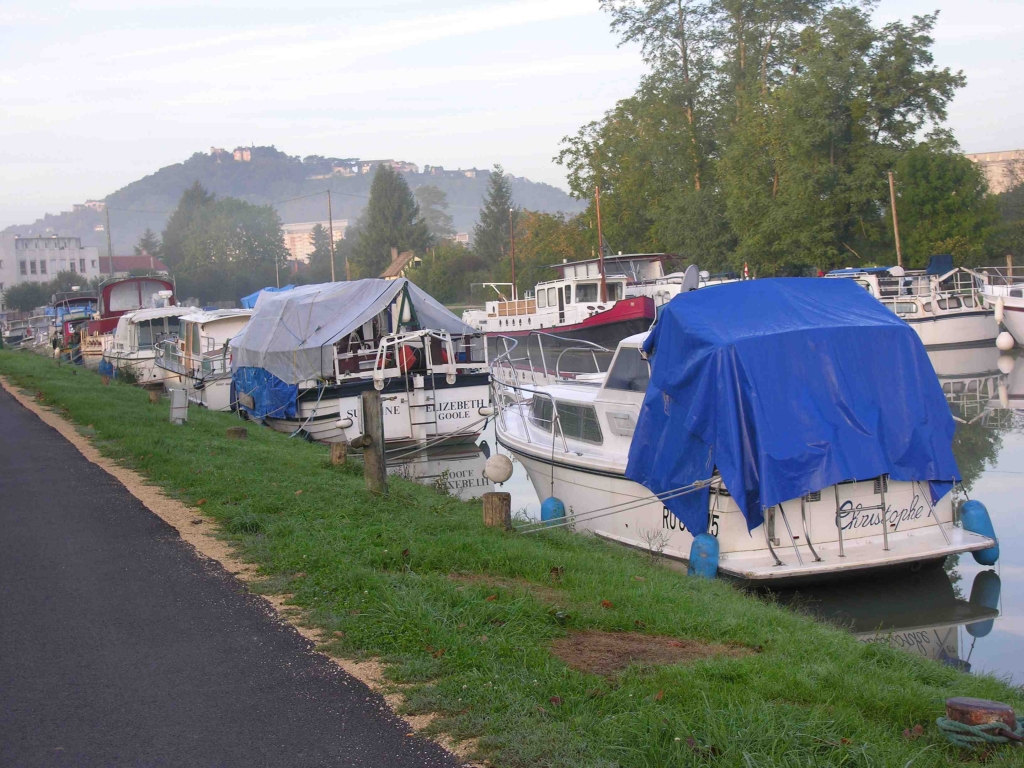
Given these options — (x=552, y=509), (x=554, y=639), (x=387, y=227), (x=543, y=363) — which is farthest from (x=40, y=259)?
(x=554, y=639)

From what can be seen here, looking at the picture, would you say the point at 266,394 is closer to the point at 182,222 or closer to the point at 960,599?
the point at 960,599

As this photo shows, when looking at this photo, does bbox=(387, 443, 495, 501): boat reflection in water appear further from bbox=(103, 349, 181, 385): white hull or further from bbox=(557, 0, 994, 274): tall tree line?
bbox=(557, 0, 994, 274): tall tree line

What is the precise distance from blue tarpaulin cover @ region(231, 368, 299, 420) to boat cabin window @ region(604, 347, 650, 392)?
421 inches

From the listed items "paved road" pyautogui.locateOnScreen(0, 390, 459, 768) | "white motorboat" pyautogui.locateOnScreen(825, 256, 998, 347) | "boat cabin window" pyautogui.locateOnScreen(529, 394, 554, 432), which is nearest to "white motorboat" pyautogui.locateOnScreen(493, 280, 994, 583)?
"boat cabin window" pyautogui.locateOnScreen(529, 394, 554, 432)

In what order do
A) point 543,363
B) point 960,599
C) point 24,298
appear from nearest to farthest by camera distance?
point 960,599, point 543,363, point 24,298

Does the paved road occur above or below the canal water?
above

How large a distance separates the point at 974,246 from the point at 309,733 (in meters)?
44.7

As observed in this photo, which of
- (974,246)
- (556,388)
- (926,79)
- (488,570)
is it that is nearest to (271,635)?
(488,570)

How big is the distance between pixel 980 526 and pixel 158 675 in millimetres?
9397

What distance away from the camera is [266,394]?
76.6 ft

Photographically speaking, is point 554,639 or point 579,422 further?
point 579,422

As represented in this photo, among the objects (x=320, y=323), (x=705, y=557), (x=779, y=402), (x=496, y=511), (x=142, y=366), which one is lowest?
(x=705, y=557)

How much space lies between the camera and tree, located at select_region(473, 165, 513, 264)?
9925 cm

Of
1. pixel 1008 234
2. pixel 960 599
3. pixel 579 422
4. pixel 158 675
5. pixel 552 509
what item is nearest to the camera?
pixel 158 675
